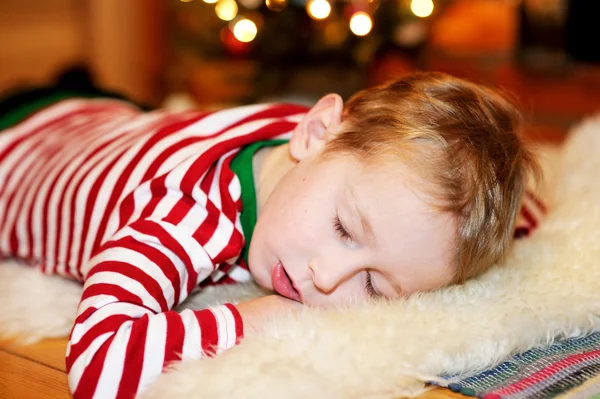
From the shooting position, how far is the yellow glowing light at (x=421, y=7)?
2535 mm

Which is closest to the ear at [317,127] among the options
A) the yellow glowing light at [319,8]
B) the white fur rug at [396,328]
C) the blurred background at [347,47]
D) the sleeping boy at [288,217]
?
the sleeping boy at [288,217]

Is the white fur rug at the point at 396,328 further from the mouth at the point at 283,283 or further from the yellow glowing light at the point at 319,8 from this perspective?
the yellow glowing light at the point at 319,8

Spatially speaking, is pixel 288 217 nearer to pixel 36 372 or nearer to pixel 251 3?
pixel 36 372

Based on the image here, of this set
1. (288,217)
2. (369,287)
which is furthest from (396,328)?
(288,217)

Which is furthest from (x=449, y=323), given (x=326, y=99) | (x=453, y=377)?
(x=326, y=99)

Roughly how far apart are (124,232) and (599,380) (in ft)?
1.91

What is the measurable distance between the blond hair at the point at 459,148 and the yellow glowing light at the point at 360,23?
155 centimetres

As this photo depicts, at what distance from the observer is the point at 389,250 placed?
837mm

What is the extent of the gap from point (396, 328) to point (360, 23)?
1838mm

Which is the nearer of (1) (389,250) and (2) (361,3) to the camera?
(1) (389,250)

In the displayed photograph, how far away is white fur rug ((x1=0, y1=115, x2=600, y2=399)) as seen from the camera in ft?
2.41

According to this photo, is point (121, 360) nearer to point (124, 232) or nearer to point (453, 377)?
point (124, 232)

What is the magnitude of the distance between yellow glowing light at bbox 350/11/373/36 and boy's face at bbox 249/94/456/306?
1.65m

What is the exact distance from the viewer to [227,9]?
2570mm
